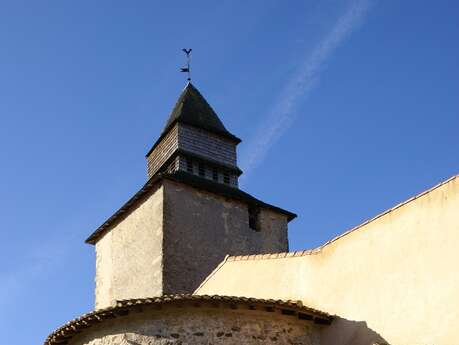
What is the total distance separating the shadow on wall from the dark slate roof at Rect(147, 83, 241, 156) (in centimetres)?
1362

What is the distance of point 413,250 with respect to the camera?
11.2 metres

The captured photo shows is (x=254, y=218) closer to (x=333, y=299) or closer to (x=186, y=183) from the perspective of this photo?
(x=186, y=183)

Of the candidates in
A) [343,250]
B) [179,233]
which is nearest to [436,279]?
[343,250]

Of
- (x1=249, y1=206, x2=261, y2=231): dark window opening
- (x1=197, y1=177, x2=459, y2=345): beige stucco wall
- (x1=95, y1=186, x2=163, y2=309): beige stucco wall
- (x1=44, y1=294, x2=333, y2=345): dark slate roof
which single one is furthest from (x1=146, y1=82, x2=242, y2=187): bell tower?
(x1=44, y1=294, x2=333, y2=345): dark slate roof

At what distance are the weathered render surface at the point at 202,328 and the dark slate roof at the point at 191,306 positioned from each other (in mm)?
121

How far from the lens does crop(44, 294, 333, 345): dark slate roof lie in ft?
37.4

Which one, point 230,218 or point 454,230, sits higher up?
point 230,218

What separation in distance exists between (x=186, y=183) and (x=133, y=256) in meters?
2.83

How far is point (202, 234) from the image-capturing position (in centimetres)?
2112

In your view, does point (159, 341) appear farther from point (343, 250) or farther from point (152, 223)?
point (152, 223)

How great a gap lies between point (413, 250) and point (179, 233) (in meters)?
10.5

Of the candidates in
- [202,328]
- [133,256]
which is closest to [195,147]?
[133,256]

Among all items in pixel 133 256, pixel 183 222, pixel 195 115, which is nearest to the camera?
pixel 183 222

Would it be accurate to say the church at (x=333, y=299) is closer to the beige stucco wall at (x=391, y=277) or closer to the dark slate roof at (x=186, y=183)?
the beige stucco wall at (x=391, y=277)
